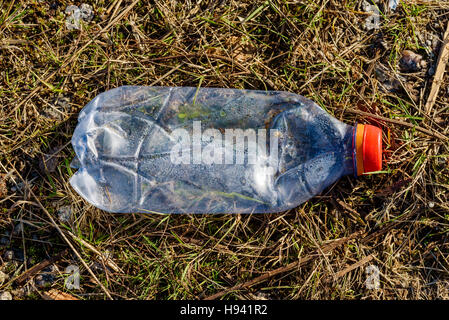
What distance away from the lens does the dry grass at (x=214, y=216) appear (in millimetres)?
2154

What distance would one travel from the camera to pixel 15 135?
216 centimetres

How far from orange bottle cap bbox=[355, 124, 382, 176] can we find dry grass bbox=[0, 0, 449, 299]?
330 millimetres

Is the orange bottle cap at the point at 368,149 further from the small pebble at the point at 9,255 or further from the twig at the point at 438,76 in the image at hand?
the small pebble at the point at 9,255

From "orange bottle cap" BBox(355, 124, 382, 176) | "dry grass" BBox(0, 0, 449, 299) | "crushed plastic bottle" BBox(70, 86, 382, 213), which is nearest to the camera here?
"orange bottle cap" BBox(355, 124, 382, 176)

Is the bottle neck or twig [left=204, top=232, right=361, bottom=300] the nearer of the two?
the bottle neck

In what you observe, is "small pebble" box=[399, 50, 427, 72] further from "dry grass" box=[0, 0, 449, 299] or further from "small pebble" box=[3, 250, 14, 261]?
"small pebble" box=[3, 250, 14, 261]

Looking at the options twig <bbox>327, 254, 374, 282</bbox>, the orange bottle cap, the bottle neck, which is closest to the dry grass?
twig <bbox>327, 254, 374, 282</bbox>

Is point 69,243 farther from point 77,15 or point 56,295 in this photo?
point 77,15

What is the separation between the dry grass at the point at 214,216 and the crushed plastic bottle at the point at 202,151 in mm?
90

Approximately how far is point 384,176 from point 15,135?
2061 mm

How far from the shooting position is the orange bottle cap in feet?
5.93

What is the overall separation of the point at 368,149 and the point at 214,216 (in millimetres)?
881
